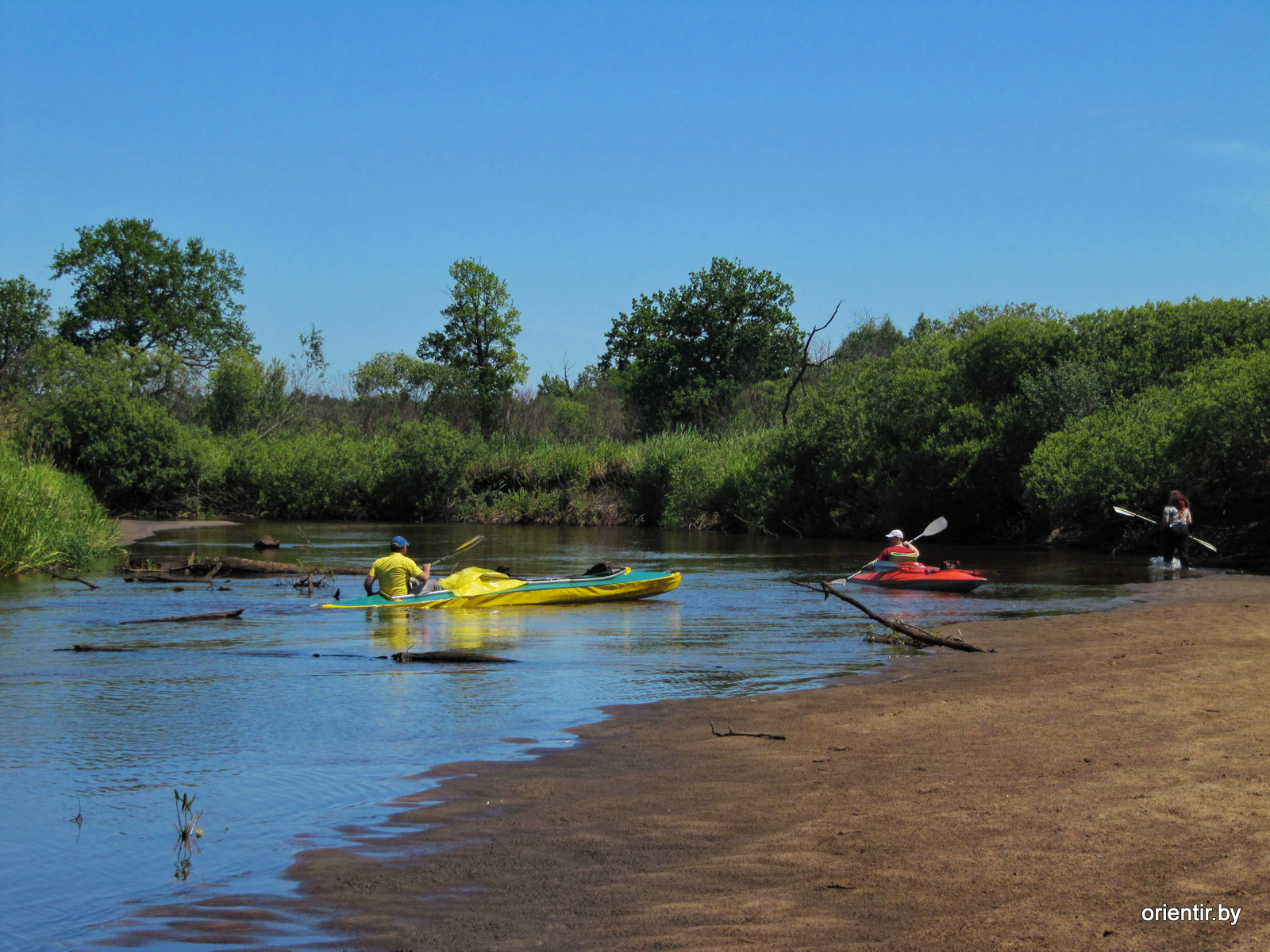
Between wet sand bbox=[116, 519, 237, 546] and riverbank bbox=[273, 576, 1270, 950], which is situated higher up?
wet sand bbox=[116, 519, 237, 546]

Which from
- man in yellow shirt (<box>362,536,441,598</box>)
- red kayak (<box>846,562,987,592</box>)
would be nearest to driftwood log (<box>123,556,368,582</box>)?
→ man in yellow shirt (<box>362,536,441,598</box>)

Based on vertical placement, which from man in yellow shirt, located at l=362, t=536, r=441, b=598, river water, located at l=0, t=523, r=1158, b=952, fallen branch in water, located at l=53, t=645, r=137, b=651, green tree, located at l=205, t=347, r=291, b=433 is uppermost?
green tree, located at l=205, t=347, r=291, b=433

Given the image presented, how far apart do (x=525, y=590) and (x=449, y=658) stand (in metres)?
5.09

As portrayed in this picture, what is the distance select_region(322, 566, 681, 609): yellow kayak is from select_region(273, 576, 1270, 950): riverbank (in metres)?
7.63

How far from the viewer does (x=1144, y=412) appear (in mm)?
26562

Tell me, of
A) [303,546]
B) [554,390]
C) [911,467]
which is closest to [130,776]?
[303,546]

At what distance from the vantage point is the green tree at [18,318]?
5941 cm

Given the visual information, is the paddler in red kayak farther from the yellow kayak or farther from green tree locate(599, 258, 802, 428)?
green tree locate(599, 258, 802, 428)

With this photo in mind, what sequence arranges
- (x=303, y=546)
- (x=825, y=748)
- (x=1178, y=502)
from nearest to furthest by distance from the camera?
(x=825, y=748) → (x=1178, y=502) → (x=303, y=546)

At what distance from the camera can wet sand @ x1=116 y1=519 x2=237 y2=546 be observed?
3285cm

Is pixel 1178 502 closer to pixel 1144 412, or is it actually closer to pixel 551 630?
pixel 1144 412

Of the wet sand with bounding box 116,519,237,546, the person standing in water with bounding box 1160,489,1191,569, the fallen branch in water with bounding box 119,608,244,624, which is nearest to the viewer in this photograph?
the fallen branch in water with bounding box 119,608,244,624

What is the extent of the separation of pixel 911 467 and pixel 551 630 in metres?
21.7

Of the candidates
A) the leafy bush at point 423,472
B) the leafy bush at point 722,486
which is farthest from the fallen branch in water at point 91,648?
the leafy bush at point 423,472
